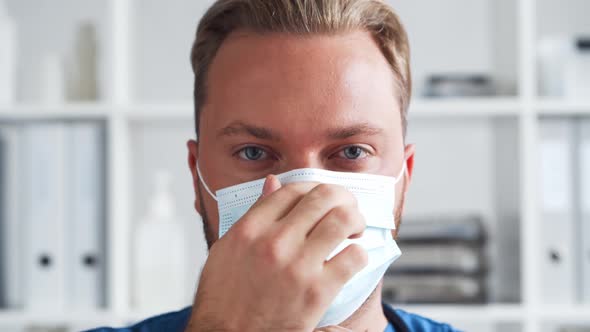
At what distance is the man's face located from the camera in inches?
39.2

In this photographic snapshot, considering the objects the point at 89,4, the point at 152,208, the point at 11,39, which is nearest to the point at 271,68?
the point at 152,208

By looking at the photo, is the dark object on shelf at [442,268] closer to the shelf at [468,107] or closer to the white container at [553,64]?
the shelf at [468,107]

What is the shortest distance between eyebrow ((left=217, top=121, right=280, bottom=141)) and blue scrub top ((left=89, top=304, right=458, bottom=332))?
341mm

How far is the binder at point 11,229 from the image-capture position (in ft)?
5.75

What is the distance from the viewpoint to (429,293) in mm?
1760

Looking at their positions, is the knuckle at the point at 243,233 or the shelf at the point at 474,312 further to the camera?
the shelf at the point at 474,312

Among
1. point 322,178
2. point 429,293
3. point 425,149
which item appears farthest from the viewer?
point 425,149

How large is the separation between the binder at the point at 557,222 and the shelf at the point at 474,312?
92 mm

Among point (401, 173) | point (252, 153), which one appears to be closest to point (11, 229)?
point (252, 153)

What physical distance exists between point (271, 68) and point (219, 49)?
0.14 m

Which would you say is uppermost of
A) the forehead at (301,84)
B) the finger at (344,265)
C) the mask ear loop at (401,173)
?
the forehead at (301,84)

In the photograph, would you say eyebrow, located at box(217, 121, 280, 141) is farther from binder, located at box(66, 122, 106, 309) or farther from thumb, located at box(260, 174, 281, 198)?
binder, located at box(66, 122, 106, 309)

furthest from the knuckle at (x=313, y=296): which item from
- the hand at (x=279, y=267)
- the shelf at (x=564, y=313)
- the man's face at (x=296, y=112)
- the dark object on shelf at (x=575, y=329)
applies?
the dark object on shelf at (x=575, y=329)

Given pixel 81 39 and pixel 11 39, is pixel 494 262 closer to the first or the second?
pixel 81 39
